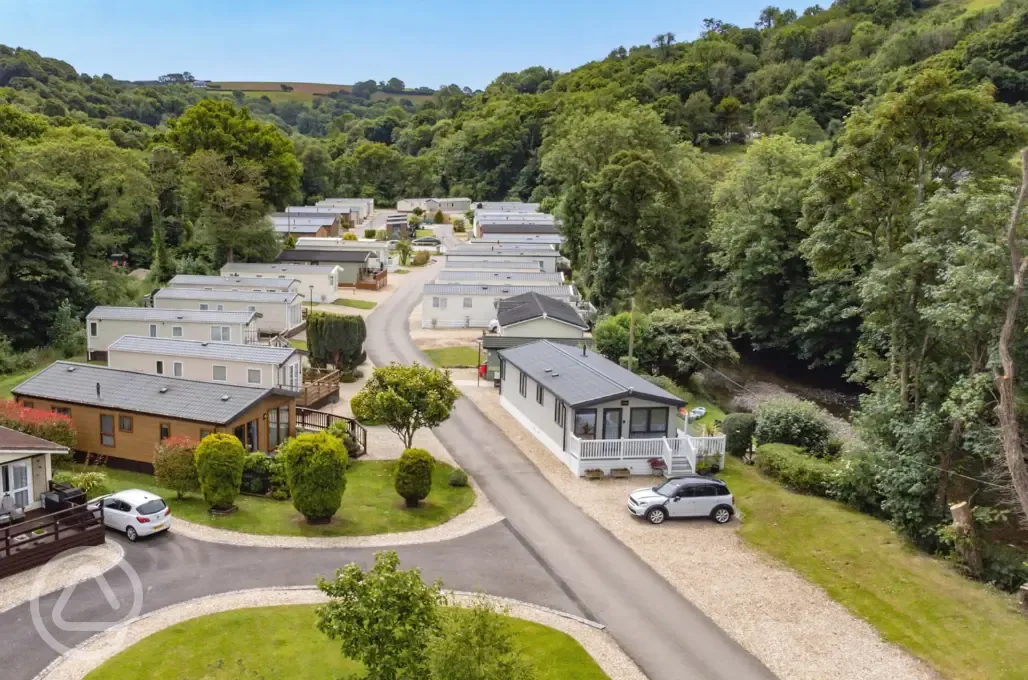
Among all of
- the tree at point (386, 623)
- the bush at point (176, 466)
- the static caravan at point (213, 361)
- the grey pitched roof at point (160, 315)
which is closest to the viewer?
the tree at point (386, 623)

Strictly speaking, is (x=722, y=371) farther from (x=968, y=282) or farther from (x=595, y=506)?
(x=968, y=282)

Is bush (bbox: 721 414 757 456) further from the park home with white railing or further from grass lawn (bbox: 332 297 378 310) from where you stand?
grass lawn (bbox: 332 297 378 310)

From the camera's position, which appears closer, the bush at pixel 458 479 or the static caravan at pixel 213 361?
the bush at pixel 458 479

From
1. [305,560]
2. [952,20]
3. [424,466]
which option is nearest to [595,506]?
[424,466]

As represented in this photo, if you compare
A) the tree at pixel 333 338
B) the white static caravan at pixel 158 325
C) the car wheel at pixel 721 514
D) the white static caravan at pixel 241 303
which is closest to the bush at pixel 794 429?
the car wheel at pixel 721 514

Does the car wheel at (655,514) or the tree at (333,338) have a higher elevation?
the tree at (333,338)

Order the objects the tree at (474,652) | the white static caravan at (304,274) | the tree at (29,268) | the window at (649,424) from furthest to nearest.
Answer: the white static caravan at (304,274) < the tree at (29,268) < the window at (649,424) < the tree at (474,652)

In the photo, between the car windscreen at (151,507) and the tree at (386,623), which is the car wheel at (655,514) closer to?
the car windscreen at (151,507)
